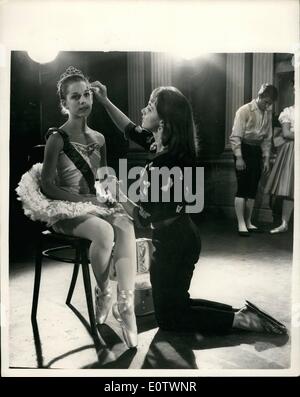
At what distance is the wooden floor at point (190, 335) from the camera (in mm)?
2312

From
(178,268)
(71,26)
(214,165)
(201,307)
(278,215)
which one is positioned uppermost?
(71,26)

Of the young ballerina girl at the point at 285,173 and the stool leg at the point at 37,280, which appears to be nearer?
the stool leg at the point at 37,280

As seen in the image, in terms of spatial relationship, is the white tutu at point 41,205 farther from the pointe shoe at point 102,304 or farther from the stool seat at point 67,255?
the pointe shoe at point 102,304

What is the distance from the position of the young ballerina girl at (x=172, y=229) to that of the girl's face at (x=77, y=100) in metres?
0.06

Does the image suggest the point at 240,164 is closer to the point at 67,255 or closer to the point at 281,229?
the point at 281,229

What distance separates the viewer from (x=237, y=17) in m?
2.40

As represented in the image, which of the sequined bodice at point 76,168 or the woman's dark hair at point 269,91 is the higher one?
the woman's dark hair at point 269,91

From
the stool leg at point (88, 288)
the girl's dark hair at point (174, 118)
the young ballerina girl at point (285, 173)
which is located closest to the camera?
the stool leg at point (88, 288)

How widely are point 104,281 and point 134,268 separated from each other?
19 cm

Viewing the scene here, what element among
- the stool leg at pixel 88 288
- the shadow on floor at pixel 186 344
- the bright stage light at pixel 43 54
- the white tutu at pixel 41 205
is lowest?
the shadow on floor at pixel 186 344

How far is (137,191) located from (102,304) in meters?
0.69

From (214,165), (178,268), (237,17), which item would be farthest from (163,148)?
(237,17)

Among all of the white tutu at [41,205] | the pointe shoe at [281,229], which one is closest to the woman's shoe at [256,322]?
the pointe shoe at [281,229]

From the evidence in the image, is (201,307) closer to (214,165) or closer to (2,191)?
(214,165)
